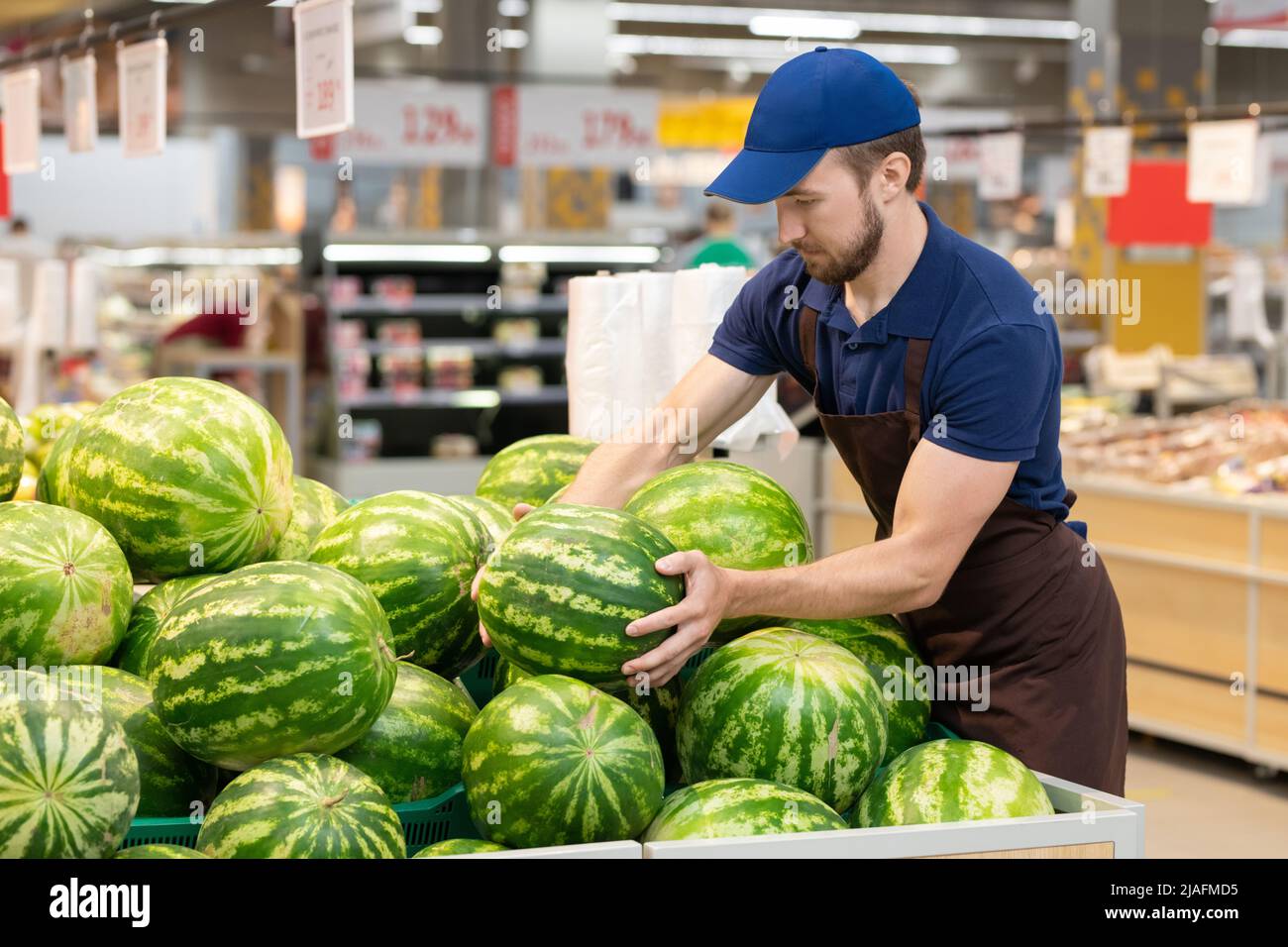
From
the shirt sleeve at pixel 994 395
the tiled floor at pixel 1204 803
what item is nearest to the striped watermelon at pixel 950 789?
the shirt sleeve at pixel 994 395

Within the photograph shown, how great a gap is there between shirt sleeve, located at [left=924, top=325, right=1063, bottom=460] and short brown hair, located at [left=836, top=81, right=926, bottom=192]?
0.92 ft

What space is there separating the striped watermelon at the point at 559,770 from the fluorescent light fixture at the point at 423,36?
57.1 feet

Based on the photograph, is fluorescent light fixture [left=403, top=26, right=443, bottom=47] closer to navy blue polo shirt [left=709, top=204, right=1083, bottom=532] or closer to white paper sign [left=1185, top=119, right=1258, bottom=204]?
white paper sign [left=1185, top=119, right=1258, bottom=204]

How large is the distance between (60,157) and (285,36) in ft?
58.9

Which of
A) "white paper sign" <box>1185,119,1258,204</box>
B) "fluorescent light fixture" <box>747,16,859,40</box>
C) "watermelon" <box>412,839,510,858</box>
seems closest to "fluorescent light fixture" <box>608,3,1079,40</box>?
"fluorescent light fixture" <box>747,16,859,40</box>

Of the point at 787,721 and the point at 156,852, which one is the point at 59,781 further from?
the point at 787,721

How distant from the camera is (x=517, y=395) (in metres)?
10.9

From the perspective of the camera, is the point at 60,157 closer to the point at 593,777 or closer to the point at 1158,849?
the point at 1158,849

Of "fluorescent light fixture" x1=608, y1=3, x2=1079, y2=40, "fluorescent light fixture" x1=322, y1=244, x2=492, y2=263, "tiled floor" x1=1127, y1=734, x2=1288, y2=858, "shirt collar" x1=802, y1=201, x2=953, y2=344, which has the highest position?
"fluorescent light fixture" x1=608, y1=3, x2=1079, y2=40

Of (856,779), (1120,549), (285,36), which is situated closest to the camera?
(856,779)

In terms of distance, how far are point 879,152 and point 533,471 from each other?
2.67 ft

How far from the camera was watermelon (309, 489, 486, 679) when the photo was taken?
80.0 inches

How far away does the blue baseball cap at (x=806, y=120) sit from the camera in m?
2.12
